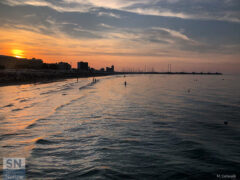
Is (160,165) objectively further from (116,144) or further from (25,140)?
(25,140)

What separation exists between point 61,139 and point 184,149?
8654 millimetres

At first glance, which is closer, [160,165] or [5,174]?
[5,174]

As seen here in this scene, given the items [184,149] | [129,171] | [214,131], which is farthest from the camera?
[214,131]

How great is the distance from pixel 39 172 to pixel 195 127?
14.3 m

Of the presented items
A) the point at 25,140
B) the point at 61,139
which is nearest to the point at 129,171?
the point at 61,139

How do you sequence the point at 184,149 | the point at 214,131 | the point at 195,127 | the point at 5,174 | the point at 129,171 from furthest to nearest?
the point at 195,127 → the point at 214,131 → the point at 184,149 → the point at 129,171 → the point at 5,174

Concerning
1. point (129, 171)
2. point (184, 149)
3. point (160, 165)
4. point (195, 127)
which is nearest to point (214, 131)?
point (195, 127)

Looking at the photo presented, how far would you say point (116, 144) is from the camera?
13.1 m

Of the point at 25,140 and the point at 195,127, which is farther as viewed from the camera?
the point at 195,127

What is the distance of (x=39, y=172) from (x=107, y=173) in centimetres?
321

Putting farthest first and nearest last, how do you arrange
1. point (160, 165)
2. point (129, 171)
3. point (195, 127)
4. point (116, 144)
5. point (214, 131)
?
point (195, 127) < point (214, 131) < point (116, 144) < point (160, 165) < point (129, 171)

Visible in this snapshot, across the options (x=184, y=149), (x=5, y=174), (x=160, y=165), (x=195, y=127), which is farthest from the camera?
(x=195, y=127)

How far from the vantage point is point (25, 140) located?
13.4 meters

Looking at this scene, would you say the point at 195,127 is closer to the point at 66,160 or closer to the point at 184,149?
the point at 184,149
